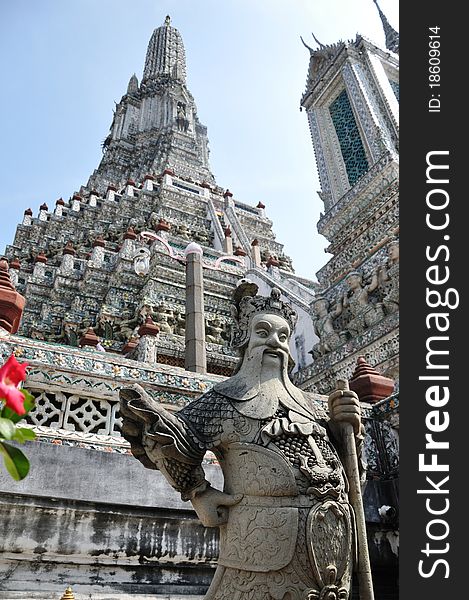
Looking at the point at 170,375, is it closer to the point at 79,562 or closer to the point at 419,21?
the point at 79,562

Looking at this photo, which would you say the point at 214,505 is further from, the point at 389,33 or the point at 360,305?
the point at 389,33

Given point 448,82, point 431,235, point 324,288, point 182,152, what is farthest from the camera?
point 182,152

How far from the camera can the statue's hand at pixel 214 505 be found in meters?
2.55

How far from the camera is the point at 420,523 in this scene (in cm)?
262

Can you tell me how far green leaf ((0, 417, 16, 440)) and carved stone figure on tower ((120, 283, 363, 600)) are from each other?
4.49ft

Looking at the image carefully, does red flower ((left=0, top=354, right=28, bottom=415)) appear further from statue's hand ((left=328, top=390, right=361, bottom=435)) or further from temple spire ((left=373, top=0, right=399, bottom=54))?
temple spire ((left=373, top=0, right=399, bottom=54))

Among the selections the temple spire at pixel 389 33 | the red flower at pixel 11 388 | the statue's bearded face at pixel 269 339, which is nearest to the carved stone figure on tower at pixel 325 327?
the statue's bearded face at pixel 269 339

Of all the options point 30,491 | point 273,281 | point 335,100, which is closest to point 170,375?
point 30,491

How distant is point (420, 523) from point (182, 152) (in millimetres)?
35306

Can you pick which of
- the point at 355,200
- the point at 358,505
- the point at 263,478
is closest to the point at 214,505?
the point at 263,478

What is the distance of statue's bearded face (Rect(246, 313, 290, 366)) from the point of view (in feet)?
9.93

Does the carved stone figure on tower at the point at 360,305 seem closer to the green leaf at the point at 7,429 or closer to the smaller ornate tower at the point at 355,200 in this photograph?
the smaller ornate tower at the point at 355,200

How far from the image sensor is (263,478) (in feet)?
8.31

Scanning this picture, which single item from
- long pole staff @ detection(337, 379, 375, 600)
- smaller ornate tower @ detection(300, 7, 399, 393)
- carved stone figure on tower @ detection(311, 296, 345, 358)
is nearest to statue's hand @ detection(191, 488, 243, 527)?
long pole staff @ detection(337, 379, 375, 600)
